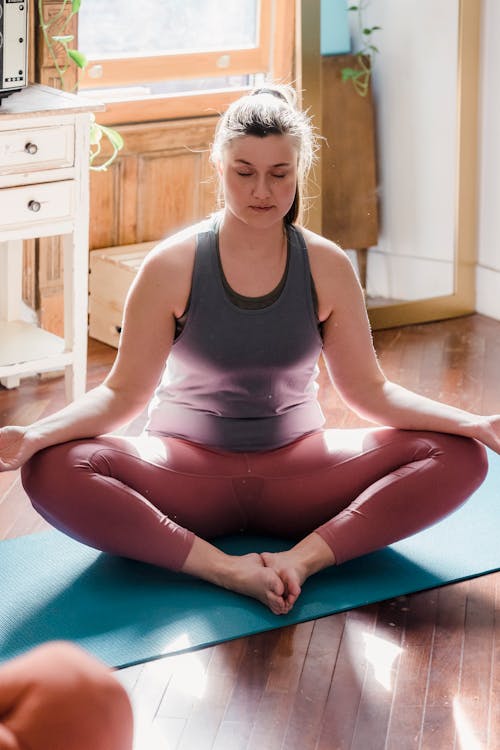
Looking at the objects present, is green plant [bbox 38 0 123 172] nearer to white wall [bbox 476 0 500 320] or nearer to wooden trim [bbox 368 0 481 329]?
wooden trim [bbox 368 0 481 329]

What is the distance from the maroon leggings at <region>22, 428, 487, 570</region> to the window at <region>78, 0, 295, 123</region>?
1.60m

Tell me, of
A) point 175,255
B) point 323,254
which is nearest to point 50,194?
point 175,255

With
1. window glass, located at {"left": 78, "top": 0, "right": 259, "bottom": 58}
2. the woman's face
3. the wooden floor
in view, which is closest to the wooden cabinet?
window glass, located at {"left": 78, "top": 0, "right": 259, "bottom": 58}

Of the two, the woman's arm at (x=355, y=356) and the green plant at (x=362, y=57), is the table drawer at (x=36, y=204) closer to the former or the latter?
the woman's arm at (x=355, y=356)

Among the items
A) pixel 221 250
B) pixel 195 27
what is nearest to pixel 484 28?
pixel 195 27

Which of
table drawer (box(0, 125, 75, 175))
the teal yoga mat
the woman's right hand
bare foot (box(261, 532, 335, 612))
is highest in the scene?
table drawer (box(0, 125, 75, 175))

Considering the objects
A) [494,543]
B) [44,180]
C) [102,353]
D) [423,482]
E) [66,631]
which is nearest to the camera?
[66,631]

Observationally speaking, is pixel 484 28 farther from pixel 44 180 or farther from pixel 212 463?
pixel 212 463

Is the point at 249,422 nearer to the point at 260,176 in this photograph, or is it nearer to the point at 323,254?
the point at 323,254

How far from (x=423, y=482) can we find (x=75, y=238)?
112 cm

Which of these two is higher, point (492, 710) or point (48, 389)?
point (48, 389)

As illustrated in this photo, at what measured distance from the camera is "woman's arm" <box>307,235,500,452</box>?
223cm

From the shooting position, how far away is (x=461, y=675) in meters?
1.92

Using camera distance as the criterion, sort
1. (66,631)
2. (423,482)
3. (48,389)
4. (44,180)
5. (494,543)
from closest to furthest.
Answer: (66,631) < (423,482) < (494,543) < (44,180) < (48,389)
